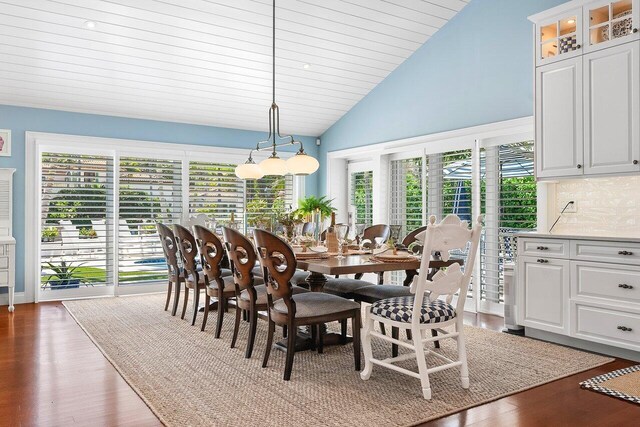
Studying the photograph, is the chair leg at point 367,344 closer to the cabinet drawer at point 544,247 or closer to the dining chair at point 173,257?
the cabinet drawer at point 544,247

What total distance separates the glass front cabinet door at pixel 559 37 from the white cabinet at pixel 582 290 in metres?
1.56

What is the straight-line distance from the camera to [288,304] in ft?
10.3

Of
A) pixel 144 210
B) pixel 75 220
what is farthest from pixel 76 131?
pixel 144 210

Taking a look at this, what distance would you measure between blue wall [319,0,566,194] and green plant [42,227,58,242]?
4308 millimetres

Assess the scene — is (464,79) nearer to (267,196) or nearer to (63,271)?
(267,196)

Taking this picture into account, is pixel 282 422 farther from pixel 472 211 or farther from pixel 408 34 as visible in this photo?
pixel 408 34

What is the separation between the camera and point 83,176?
635 centimetres

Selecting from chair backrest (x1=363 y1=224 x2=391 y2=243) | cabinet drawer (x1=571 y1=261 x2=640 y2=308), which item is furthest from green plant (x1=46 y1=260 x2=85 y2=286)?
cabinet drawer (x1=571 y1=261 x2=640 y2=308)

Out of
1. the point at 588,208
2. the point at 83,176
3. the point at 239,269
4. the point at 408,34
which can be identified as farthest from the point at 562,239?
the point at 83,176

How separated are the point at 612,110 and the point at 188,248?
3854 millimetres

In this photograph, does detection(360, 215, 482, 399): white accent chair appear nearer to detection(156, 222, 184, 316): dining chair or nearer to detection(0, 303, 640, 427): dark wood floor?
detection(0, 303, 640, 427): dark wood floor

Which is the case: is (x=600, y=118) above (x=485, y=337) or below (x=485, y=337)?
above

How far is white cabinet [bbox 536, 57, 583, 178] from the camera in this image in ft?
13.2

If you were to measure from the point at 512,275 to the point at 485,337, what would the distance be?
30.9 inches
